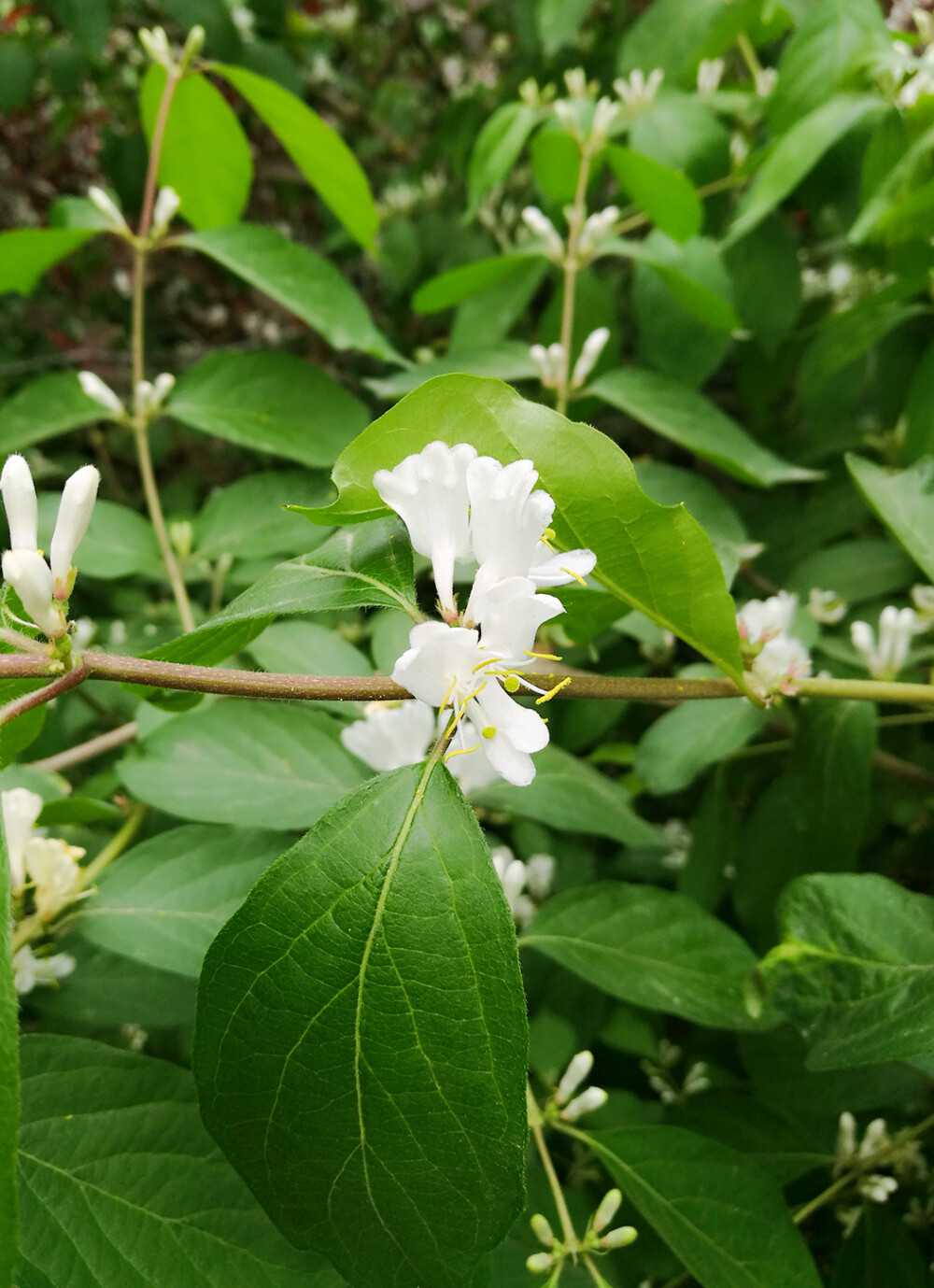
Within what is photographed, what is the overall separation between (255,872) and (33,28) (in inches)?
94.2

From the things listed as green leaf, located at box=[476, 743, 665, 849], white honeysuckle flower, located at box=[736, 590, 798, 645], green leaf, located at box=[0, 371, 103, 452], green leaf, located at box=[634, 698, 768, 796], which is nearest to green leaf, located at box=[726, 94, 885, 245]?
white honeysuckle flower, located at box=[736, 590, 798, 645]

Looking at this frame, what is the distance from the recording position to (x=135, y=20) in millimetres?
2307

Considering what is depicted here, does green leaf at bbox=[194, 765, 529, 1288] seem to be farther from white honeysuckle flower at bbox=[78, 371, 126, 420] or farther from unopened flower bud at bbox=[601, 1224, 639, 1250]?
white honeysuckle flower at bbox=[78, 371, 126, 420]

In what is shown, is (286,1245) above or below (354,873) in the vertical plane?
below

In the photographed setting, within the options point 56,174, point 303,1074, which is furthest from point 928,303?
point 56,174

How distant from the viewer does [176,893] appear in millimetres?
834

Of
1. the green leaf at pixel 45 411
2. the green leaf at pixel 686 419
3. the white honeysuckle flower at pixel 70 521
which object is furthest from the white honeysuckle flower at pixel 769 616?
the green leaf at pixel 45 411

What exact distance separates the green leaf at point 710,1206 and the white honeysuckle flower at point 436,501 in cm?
58

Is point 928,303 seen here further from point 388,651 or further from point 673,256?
point 388,651

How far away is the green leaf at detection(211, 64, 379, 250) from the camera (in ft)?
3.98

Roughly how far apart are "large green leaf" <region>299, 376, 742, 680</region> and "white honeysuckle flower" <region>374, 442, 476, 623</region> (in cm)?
2

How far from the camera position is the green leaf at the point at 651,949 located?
31.4 inches

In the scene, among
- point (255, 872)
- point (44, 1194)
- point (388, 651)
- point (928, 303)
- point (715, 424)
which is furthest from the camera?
point (928, 303)

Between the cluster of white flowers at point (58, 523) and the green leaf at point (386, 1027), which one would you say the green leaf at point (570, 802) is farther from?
the cluster of white flowers at point (58, 523)
